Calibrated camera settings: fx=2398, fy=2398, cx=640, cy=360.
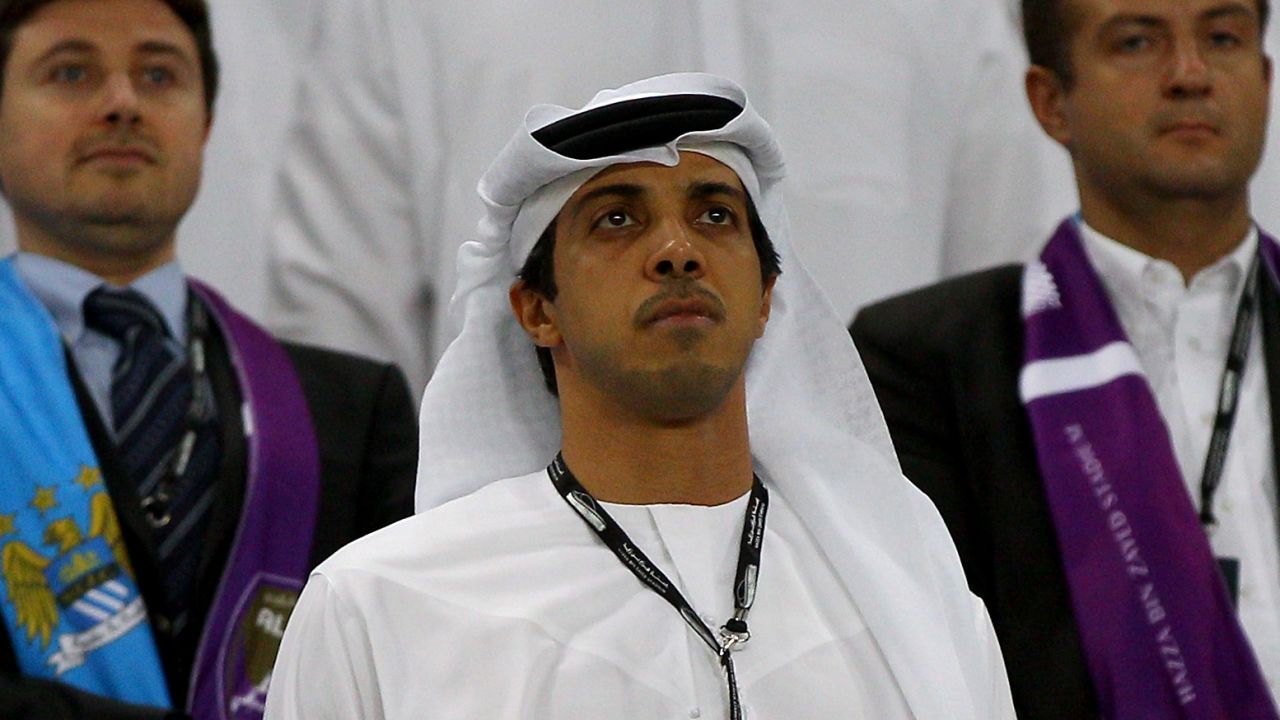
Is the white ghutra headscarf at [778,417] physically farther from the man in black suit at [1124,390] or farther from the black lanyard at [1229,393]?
the black lanyard at [1229,393]

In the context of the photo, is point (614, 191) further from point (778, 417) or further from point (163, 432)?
point (163, 432)

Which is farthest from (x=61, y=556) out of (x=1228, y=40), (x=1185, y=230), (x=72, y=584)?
(x=1228, y=40)

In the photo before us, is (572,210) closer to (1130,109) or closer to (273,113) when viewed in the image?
(1130,109)

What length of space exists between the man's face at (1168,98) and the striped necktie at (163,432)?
157cm

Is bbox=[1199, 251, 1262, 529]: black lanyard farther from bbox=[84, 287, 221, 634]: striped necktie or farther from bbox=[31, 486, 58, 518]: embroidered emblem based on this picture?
bbox=[31, 486, 58, 518]: embroidered emblem

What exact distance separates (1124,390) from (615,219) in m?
1.28

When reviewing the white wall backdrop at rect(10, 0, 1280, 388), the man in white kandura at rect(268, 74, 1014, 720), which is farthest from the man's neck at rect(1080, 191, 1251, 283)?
the man in white kandura at rect(268, 74, 1014, 720)

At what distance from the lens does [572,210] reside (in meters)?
2.96

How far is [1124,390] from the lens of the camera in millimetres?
3889

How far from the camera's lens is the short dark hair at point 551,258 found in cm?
301

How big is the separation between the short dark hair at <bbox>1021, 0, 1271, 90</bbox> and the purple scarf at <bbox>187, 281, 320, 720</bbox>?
4.69ft

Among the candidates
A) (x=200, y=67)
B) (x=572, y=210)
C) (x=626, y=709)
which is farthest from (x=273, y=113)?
(x=626, y=709)

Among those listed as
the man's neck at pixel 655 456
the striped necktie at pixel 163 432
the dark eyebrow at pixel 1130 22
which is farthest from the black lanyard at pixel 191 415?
the dark eyebrow at pixel 1130 22

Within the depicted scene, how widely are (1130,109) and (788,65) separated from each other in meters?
1.23
